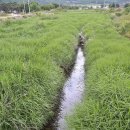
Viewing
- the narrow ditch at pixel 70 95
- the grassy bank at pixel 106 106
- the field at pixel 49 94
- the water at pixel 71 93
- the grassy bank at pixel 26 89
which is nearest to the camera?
the grassy bank at pixel 106 106

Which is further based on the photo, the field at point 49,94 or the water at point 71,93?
the water at point 71,93

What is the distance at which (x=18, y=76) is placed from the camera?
7.23 meters

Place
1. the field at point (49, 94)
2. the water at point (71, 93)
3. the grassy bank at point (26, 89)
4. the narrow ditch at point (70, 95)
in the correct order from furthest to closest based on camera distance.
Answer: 1. the water at point (71, 93)
2. the narrow ditch at point (70, 95)
3. the grassy bank at point (26, 89)
4. the field at point (49, 94)

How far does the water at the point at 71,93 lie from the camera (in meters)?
7.75

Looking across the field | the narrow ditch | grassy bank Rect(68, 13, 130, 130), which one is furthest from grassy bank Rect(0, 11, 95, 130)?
grassy bank Rect(68, 13, 130, 130)

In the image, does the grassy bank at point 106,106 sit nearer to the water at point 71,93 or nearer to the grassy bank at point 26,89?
the water at point 71,93

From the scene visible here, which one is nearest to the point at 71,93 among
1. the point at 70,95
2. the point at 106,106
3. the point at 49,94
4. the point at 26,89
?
the point at 70,95

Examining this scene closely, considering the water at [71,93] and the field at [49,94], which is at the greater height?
the field at [49,94]

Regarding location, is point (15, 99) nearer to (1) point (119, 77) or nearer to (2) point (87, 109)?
(2) point (87, 109)

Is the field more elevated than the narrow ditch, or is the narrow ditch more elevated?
the field

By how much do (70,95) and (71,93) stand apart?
7.5 inches

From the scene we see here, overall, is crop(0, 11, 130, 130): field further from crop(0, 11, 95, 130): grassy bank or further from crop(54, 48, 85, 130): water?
crop(54, 48, 85, 130): water

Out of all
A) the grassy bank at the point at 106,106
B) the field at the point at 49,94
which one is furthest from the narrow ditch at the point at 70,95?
the grassy bank at the point at 106,106

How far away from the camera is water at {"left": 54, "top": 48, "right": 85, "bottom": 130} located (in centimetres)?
775
